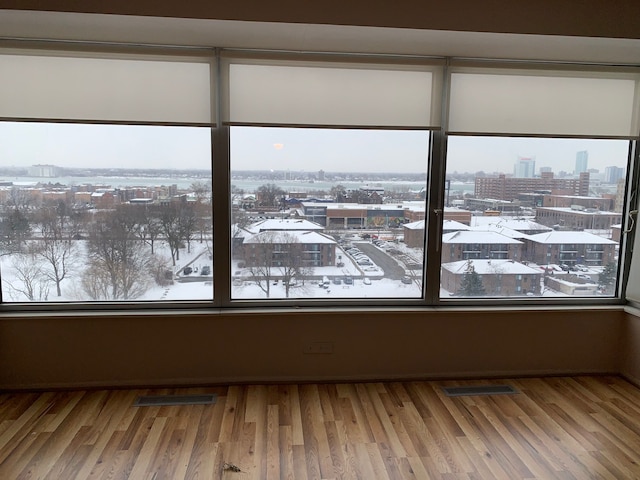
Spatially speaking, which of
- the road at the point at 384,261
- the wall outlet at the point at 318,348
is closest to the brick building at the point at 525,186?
the road at the point at 384,261

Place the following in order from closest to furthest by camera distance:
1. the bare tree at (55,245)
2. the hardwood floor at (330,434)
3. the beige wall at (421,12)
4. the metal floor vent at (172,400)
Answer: the hardwood floor at (330,434), the beige wall at (421,12), the metal floor vent at (172,400), the bare tree at (55,245)

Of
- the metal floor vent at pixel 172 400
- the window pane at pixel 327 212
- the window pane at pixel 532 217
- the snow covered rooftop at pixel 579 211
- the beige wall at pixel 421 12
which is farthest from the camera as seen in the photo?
the snow covered rooftop at pixel 579 211

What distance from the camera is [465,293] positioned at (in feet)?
11.5

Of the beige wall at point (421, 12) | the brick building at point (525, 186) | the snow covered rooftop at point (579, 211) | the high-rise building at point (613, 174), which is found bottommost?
the snow covered rooftop at point (579, 211)

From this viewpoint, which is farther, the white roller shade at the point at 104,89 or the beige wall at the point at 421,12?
the white roller shade at the point at 104,89

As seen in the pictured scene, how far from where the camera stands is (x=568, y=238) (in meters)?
3.53

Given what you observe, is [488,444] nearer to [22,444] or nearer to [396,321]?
[396,321]

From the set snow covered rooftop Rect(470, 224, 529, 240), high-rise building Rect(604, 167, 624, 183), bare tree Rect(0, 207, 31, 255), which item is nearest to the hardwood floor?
bare tree Rect(0, 207, 31, 255)

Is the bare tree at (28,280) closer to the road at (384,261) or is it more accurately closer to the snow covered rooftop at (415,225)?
the road at (384,261)

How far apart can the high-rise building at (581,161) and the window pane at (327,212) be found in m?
1.23

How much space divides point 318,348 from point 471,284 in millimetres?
1310

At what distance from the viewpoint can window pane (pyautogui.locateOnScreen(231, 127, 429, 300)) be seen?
10.6 ft

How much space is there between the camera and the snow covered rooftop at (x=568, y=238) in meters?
3.51

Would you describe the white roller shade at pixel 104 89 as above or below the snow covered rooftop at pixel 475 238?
above
